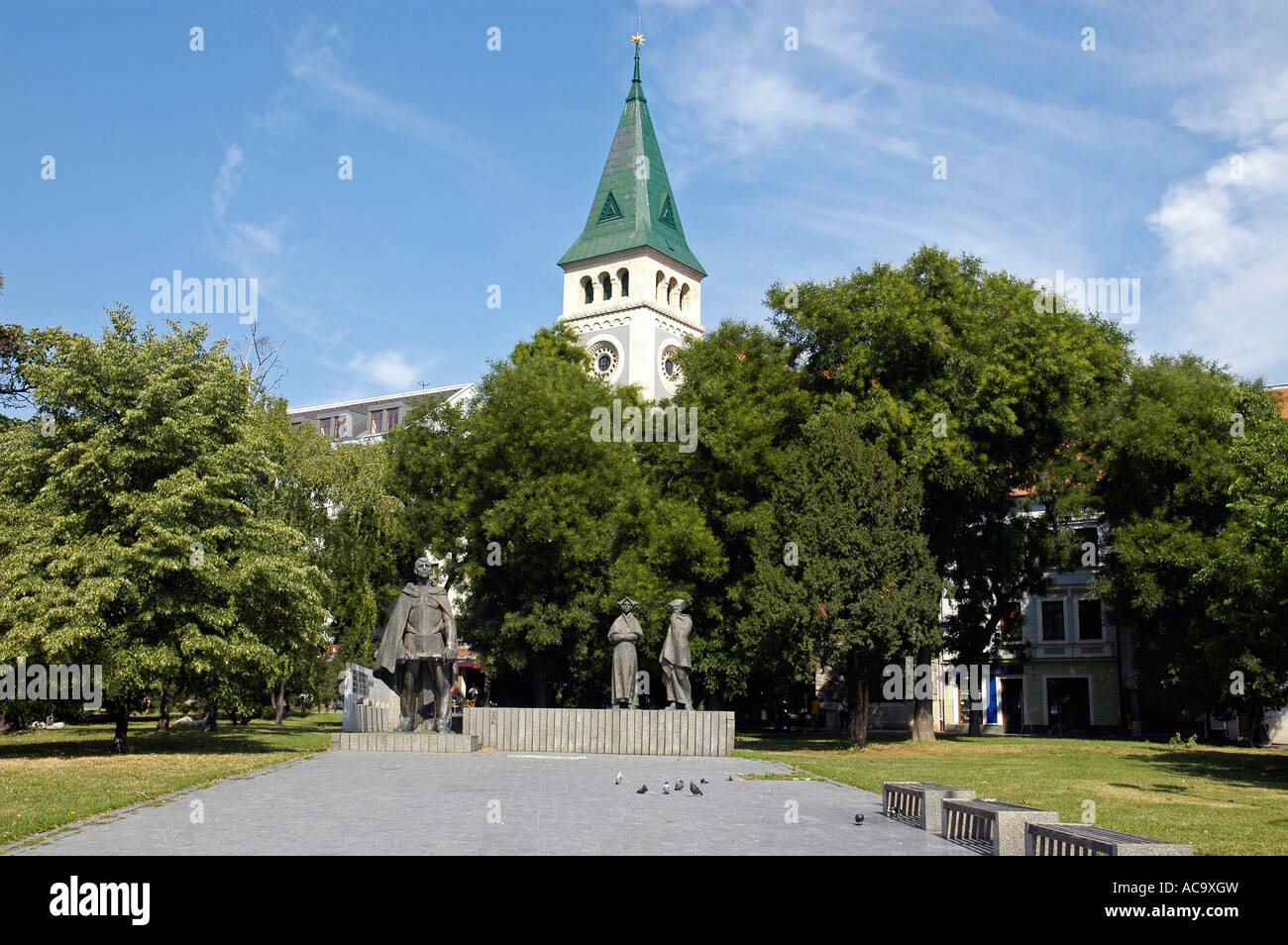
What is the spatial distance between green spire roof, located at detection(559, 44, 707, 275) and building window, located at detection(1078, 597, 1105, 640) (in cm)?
3948

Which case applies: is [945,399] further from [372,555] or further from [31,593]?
[31,593]

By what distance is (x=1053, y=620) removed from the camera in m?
53.3

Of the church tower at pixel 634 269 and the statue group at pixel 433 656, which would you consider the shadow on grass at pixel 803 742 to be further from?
the church tower at pixel 634 269

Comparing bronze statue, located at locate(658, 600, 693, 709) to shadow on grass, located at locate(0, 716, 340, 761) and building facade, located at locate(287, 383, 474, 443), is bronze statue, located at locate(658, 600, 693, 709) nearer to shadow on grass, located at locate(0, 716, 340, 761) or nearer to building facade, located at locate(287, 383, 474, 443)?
shadow on grass, located at locate(0, 716, 340, 761)

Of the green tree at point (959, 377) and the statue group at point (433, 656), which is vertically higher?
the green tree at point (959, 377)

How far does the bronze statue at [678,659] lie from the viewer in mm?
24922

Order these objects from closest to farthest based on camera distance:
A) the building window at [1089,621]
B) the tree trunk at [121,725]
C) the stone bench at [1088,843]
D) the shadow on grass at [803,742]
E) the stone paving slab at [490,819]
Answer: the stone bench at [1088,843] → the stone paving slab at [490,819] → the tree trunk at [121,725] → the shadow on grass at [803,742] → the building window at [1089,621]

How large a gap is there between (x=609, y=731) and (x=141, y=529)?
9.97 metres

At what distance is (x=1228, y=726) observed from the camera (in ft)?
149

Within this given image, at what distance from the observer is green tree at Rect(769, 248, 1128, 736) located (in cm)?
3127
